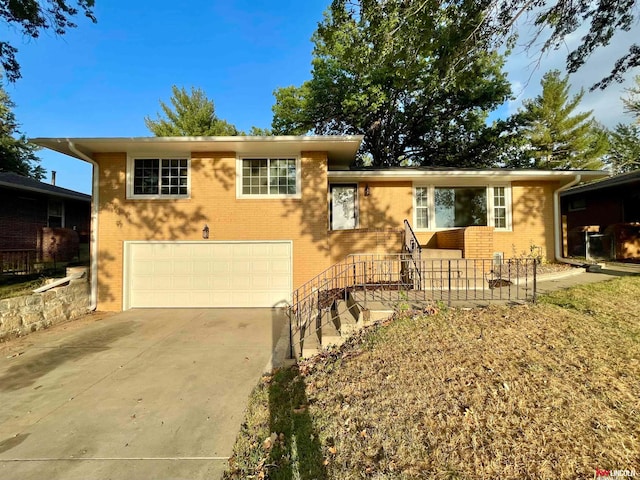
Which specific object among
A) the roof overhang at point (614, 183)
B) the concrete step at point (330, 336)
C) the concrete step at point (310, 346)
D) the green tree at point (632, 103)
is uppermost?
the green tree at point (632, 103)

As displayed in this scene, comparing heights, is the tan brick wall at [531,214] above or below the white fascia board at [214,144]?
below

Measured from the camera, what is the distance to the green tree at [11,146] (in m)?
23.2

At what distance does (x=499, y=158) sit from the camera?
20672 millimetres

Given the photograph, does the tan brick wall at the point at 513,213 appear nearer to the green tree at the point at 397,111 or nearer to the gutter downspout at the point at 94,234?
the green tree at the point at 397,111

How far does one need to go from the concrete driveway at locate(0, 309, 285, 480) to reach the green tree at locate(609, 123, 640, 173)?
35.8 metres

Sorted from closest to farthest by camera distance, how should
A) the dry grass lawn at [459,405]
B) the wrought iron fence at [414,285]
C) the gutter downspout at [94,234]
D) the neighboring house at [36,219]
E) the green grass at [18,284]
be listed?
the dry grass lawn at [459,405], the wrought iron fence at [414,285], the green grass at [18,284], the gutter downspout at [94,234], the neighboring house at [36,219]

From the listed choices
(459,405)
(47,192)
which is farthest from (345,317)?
(47,192)

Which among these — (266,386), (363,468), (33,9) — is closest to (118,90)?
(33,9)

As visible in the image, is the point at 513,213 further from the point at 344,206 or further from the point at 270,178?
the point at 270,178

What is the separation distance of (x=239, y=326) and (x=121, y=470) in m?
4.43

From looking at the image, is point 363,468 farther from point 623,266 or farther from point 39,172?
point 39,172

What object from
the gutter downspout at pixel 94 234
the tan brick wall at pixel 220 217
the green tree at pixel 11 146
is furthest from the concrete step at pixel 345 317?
the green tree at pixel 11 146

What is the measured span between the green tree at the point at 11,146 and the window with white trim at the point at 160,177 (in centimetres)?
2185

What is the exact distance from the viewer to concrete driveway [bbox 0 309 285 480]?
2.77m
